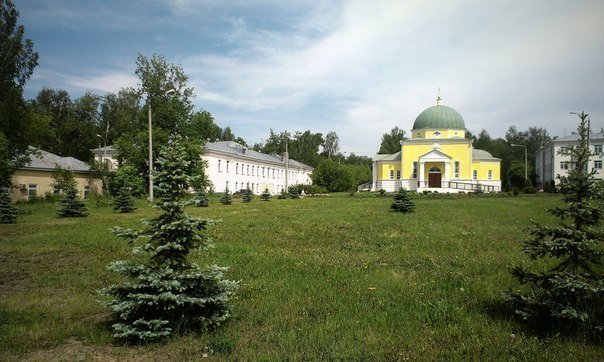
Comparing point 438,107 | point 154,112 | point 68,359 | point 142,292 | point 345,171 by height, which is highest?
point 438,107

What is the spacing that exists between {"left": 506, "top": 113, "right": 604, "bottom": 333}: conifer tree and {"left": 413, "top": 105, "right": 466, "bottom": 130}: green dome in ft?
180

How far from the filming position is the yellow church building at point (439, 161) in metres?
54.3

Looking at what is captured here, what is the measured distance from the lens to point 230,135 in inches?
4023

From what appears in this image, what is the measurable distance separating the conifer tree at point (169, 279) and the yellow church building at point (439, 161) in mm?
50678

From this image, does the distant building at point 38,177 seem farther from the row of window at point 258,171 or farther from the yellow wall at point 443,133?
the yellow wall at point 443,133

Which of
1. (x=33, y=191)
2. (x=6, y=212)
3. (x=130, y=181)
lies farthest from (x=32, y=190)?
(x=6, y=212)

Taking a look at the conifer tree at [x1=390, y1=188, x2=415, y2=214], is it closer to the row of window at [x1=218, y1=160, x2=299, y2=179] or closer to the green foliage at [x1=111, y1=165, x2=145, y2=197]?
the green foliage at [x1=111, y1=165, x2=145, y2=197]

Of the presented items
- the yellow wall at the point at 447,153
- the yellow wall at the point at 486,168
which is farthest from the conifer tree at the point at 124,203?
the yellow wall at the point at 486,168

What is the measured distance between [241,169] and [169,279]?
2399 inches

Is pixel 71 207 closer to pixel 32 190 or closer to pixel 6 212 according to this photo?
pixel 6 212

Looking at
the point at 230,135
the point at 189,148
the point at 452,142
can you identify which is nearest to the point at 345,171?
the point at 452,142

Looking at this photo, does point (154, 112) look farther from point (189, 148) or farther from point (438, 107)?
point (438, 107)

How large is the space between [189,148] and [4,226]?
90.2 ft

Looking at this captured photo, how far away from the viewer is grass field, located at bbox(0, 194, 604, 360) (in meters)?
4.68
